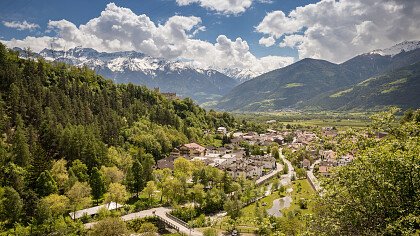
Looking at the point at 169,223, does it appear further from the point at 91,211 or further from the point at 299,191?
the point at 299,191

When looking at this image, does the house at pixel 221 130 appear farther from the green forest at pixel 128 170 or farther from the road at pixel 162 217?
the road at pixel 162 217

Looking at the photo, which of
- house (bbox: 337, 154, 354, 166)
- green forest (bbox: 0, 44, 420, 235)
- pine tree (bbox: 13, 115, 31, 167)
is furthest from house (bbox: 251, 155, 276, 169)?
house (bbox: 337, 154, 354, 166)

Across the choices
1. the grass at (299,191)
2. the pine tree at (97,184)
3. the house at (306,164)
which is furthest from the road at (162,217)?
the house at (306,164)

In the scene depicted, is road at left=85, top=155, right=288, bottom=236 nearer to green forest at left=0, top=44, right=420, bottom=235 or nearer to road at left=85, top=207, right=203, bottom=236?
road at left=85, top=207, right=203, bottom=236

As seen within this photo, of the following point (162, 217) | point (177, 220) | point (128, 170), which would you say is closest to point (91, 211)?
point (162, 217)

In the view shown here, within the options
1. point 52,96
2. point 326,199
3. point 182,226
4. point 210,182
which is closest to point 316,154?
point 210,182

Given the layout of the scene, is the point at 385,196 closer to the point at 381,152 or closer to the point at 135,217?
the point at 381,152
